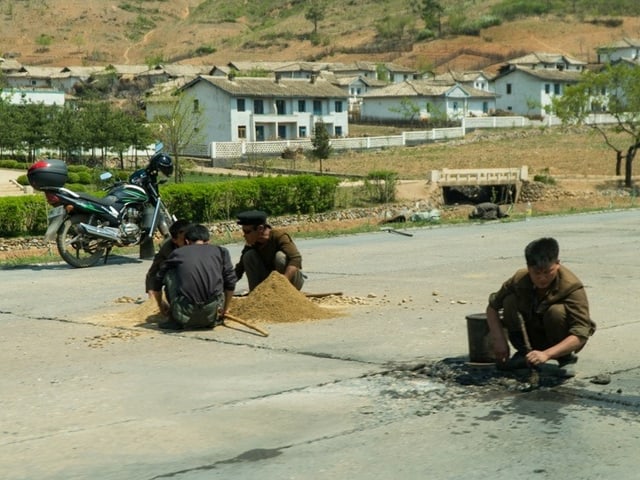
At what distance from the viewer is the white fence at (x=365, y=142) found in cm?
7119

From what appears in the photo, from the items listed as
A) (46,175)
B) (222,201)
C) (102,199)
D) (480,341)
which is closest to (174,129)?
(222,201)

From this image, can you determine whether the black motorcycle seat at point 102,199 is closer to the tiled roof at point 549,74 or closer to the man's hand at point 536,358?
the man's hand at point 536,358

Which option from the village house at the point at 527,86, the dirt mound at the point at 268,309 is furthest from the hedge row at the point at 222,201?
the village house at the point at 527,86

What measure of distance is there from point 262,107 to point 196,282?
7686 centimetres

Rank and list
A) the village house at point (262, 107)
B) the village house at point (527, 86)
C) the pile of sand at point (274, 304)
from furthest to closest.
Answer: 1. the village house at point (527, 86)
2. the village house at point (262, 107)
3. the pile of sand at point (274, 304)

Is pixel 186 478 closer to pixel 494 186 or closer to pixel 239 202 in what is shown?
pixel 239 202

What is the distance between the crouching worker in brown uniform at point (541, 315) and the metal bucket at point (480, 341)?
0.35 m

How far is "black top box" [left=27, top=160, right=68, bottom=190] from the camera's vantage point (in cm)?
1691

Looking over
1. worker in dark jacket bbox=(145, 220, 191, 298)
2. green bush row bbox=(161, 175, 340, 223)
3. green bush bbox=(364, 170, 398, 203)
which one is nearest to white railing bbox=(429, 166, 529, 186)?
green bush bbox=(364, 170, 398, 203)

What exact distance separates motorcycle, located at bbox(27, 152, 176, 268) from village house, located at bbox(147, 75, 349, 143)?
193ft

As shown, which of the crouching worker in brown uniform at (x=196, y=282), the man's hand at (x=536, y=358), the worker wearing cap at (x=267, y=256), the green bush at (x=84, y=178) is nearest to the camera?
the man's hand at (x=536, y=358)

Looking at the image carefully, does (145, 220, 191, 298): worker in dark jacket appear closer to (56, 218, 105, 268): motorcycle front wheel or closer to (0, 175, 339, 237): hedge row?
(56, 218, 105, 268): motorcycle front wheel

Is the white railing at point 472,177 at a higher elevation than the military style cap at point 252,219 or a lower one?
lower

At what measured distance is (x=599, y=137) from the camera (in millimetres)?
78000
